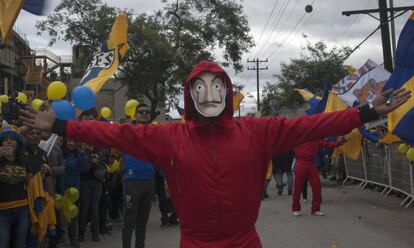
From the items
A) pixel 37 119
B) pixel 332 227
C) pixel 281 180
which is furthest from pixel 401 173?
pixel 37 119

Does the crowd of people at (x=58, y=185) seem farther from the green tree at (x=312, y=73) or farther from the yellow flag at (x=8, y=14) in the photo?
the green tree at (x=312, y=73)

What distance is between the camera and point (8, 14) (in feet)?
16.7

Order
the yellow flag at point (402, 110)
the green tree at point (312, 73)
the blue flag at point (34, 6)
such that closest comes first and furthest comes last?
the blue flag at point (34, 6)
the yellow flag at point (402, 110)
the green tree at point (312, 73)

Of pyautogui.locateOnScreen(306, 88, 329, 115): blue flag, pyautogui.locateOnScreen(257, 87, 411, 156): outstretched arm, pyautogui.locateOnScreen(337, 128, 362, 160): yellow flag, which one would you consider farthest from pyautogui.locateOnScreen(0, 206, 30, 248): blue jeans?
pyautogui.locateOnScreen(306, 88, 329, 115): blue flag

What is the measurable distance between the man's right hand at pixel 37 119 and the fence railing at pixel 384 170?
9.63 metres

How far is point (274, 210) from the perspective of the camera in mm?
11953

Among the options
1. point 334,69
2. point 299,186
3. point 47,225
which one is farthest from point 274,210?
point 334,69

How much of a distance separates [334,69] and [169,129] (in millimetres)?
45526

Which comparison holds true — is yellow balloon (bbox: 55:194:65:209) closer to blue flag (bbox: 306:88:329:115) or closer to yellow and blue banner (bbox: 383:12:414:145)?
yellow and blue banner (bbox: 383:12:414:145)

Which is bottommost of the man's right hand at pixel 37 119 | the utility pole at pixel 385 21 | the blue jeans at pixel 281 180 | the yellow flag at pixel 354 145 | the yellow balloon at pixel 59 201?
the blue jeans at pixel 281 180

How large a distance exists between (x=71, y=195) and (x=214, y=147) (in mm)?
4828

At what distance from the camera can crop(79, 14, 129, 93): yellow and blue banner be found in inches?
286

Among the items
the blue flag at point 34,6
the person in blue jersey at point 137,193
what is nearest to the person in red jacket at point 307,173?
the person in blue jersey at point 137,193

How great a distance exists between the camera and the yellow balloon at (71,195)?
7.88 meters
